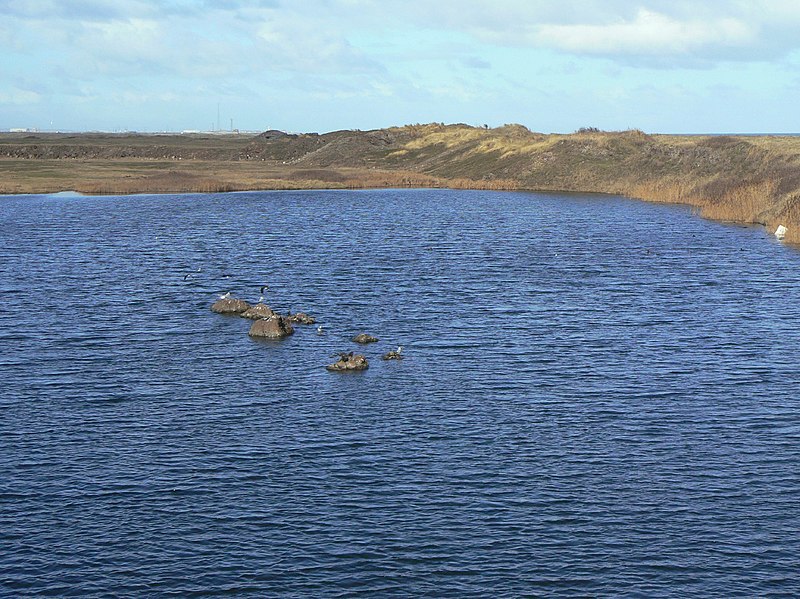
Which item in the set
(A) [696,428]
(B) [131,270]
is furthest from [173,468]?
(B) [131,270]

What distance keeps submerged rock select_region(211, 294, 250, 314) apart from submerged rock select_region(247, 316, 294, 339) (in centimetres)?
623

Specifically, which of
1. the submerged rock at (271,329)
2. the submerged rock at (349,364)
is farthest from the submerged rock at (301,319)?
the submerged rock at (349,364)

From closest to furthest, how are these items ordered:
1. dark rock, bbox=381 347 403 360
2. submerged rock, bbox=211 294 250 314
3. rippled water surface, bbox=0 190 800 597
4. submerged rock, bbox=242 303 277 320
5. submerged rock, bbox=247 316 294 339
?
rippled water surface, bbox=0 190 800 597 → dark rock, bbox=381 347 403 360 → submerged rock, bbox=247 316 294 339 → submerged rock, bbox=242 303 277 320 → submerged rock, bbox=211 294 250 314

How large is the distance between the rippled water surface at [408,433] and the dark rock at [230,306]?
153 cm

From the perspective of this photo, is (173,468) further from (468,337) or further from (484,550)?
(468,337)

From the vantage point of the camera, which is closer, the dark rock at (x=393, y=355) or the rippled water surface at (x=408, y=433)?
the rippled water surface at (x=408, y=433)

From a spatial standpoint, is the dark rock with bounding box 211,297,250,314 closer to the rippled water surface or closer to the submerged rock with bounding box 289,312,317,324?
the rippled water surface

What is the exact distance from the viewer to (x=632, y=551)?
3412 centimetres

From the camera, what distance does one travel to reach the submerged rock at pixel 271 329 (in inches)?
2512

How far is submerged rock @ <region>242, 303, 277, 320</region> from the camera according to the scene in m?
Answer: 68.3

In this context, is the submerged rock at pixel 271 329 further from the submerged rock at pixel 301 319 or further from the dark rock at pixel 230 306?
the dark rock at pixel 230 306

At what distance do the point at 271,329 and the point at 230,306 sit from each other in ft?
27.3

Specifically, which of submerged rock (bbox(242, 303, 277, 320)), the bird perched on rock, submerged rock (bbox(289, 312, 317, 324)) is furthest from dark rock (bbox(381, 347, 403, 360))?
submerged rock (bbox(242, 303, 277, 320))

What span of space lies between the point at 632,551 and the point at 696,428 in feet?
43.8
